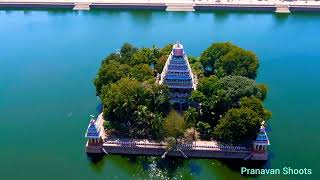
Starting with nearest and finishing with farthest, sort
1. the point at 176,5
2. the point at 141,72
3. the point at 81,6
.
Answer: the point at 141,72, the point at 176,5, the point at 81,6

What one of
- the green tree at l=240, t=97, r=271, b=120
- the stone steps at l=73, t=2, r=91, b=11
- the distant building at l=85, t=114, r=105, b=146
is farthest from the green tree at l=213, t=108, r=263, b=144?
the stone steps at l=73, t=2, r=91, b=11

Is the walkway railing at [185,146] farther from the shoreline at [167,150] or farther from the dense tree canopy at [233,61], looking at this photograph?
the dense tree canopy at [233,61]

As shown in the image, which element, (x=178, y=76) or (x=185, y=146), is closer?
(x=185, y=146)

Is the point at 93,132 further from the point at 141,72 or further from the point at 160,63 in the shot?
the point at 160,63

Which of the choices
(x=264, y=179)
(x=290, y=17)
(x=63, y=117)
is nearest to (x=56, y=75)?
(x=63, y=117)

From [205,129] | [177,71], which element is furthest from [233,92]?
[177,71]

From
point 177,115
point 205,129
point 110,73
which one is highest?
point 110,73

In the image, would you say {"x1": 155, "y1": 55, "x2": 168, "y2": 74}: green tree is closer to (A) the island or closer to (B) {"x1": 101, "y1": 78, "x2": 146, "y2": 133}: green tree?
(A) the island
